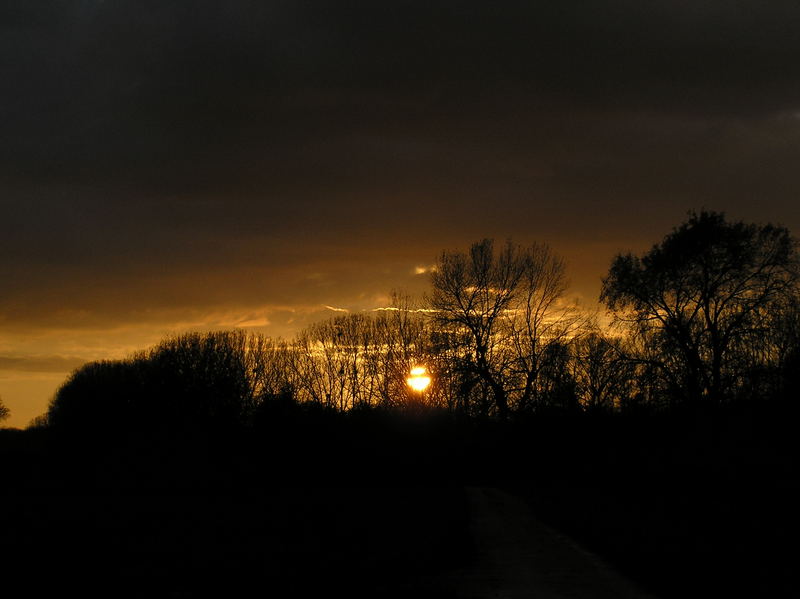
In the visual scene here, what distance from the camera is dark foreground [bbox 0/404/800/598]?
1523 cm

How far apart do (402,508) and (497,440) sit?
29568 millimetres

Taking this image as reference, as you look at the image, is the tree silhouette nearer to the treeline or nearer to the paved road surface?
the treeline

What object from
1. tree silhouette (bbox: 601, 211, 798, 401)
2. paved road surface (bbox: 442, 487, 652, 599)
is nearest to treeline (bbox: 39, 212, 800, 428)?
tree silhouette (bbox: 601, 211, 798, 401)

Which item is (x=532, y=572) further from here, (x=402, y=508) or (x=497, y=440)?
(x=497, y=440)

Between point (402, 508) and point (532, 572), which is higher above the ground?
point (402, 508)

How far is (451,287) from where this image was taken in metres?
55.9

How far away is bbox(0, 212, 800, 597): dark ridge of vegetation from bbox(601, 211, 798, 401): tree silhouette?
0.11 m

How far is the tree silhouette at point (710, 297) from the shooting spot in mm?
44594

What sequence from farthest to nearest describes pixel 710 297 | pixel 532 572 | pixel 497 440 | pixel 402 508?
pixel 497 440 < pixel 710 297 < pixel 402 508 < pixel 532 572

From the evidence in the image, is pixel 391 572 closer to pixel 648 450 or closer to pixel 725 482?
pixel 725 482

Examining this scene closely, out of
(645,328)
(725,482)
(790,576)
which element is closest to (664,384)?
(645,328)

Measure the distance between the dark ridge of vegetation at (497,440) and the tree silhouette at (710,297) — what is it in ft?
0.37

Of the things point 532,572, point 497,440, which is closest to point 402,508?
point 532,572

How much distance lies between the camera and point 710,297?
45.8 metres
